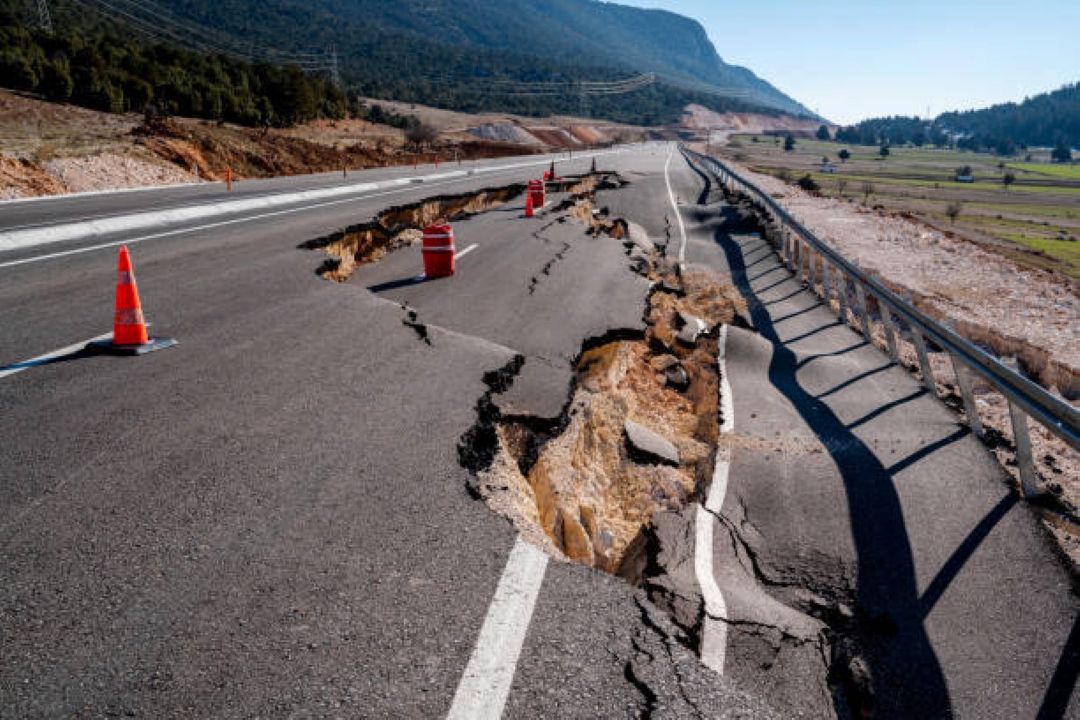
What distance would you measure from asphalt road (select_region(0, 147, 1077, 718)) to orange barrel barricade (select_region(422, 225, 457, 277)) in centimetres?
199

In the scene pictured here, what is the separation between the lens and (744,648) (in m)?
3.53

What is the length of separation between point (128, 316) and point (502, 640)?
4.77m

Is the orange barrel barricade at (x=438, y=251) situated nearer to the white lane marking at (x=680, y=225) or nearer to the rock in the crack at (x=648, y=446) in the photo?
the rock in the crack at (x=648, y=446)

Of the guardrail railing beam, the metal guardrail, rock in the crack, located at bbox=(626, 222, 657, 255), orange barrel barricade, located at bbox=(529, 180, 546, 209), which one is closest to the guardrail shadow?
the metal guardrail

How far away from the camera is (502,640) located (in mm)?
2582

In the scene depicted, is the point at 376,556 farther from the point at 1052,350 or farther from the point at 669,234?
the point at 669,234

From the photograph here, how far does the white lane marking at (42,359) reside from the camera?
16.2 feet

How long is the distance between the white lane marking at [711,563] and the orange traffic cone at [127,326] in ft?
15.6

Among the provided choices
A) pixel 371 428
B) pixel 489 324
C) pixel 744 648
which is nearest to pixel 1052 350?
pixel 489 324

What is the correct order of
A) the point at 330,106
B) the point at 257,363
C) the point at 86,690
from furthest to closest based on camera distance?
the point at 330,106
the point at 257,363
the point at 86,690

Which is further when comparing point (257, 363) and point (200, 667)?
point (257, 363)

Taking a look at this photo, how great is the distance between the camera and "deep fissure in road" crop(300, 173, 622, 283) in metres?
10.7

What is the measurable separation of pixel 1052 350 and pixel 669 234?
9.72 metres

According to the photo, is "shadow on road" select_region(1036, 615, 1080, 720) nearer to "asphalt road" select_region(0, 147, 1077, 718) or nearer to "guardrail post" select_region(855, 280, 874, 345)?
"asphalt road" select_region(0, 147, 1077, 718)
